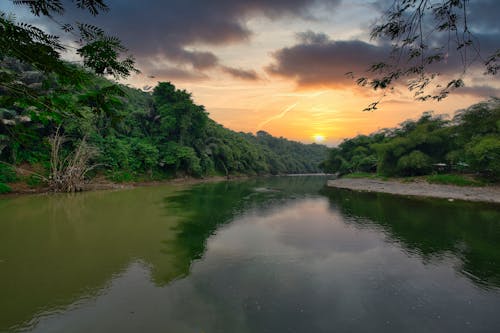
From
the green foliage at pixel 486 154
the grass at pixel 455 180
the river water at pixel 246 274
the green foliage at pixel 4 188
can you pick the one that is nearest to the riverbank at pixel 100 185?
the green foliage at pixel 4 188

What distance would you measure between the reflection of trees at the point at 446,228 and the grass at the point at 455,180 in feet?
37.3

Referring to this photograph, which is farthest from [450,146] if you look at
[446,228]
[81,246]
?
[81,246]

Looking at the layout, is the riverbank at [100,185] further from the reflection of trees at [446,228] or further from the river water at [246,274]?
the reflection of trees at [446,228]

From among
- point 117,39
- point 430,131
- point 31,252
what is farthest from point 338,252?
point 430,131

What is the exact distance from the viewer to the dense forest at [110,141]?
4.41 m

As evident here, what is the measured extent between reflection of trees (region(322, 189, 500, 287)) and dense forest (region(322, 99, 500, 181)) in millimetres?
11433

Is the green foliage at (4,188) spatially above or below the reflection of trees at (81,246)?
above

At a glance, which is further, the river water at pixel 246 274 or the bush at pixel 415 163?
the bush at pixel 415 163

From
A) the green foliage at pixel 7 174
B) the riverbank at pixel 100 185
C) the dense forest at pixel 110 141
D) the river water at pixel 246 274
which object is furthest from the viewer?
the riverbank at pixel 100 185

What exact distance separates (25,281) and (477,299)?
13.5 metres

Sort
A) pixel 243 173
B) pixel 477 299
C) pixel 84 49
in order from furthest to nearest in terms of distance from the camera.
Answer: pixel 243 173 → pixel 477 299 → pixel 84 49

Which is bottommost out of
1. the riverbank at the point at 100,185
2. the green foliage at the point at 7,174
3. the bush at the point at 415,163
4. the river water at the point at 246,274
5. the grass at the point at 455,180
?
the river water at the point at 246,274

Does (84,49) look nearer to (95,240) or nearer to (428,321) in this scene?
(428,321)

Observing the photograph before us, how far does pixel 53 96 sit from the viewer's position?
12.8ft
